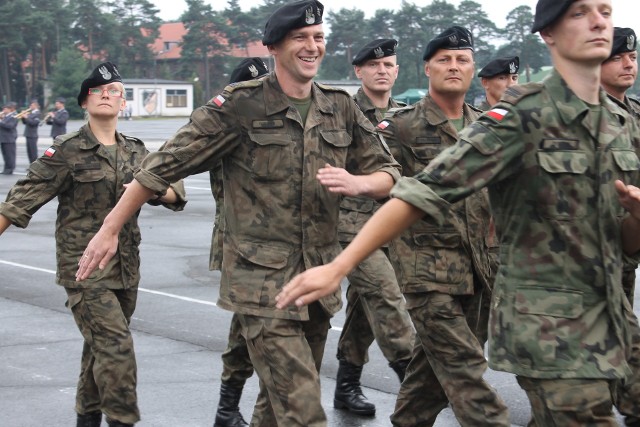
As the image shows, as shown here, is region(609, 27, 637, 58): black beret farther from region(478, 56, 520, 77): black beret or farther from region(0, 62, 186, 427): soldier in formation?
region(0, 62, 186, 427): soldier in formation

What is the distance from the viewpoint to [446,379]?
5.56 m

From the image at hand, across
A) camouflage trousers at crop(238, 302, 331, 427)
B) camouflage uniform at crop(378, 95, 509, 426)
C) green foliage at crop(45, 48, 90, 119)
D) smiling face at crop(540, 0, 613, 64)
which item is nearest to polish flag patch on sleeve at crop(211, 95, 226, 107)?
camouflage trousers at crop(238, 302, 331, 427)

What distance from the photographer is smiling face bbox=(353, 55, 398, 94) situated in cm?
866

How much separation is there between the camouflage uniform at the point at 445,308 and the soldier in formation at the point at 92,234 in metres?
1.45

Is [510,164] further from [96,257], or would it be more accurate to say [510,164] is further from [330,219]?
[96,257]

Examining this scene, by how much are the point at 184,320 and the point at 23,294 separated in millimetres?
2452

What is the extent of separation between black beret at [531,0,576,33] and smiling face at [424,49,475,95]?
2346 millimetres

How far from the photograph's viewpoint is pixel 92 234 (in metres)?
6.52

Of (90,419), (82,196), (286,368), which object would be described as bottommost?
(90,419)

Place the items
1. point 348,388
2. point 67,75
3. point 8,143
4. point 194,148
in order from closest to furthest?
point 194,148, point 348,388, point 8,143, point 67,75

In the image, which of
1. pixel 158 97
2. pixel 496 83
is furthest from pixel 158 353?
pixel 158 97

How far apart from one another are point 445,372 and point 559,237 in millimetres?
1896

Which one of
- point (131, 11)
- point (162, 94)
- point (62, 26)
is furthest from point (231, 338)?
point (131, 11)

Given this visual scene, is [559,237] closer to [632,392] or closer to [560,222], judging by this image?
[560,222]
